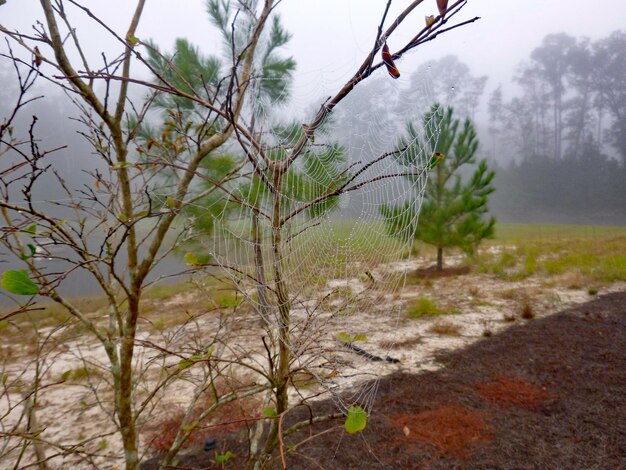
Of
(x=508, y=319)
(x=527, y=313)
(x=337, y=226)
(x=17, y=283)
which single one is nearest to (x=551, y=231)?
A: (x=527, y=313)

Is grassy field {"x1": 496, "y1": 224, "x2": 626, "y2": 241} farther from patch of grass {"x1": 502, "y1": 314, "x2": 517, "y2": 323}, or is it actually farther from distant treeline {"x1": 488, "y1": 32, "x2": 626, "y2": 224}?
patch of grass {"x1": 502, "y1": 314, "x2": 517, "y2": 323}

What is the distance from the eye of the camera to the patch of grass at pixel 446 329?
4.36 meters

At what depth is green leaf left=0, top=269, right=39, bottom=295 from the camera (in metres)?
0.67

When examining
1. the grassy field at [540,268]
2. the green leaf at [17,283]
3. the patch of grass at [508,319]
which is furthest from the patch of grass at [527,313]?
the green leaf at [17,283]

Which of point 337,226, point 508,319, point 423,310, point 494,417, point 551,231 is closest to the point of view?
point 337,226

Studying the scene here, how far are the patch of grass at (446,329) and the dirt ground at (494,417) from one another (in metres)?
0.42

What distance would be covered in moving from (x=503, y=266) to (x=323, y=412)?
6.66 m

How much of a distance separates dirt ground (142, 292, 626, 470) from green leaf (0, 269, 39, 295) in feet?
3.57

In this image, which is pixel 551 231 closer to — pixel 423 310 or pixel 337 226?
pixel 423 310

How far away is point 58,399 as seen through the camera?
3.41 m

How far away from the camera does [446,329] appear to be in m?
4.39

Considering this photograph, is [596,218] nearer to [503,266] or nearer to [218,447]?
[503,266]

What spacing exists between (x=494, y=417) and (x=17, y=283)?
295cm

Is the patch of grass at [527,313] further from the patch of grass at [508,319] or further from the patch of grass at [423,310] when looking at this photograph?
the patch of grass at [423,310]
